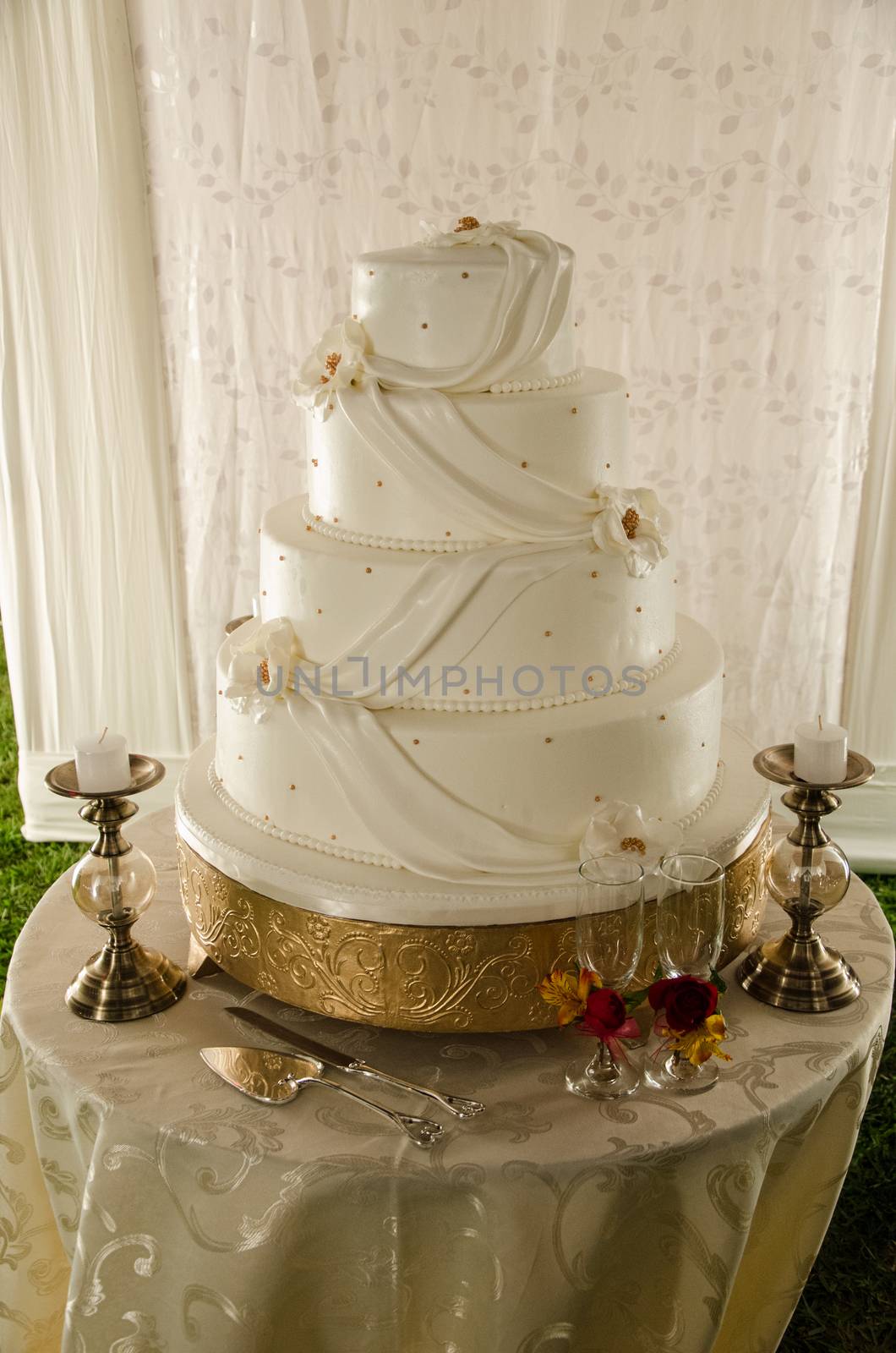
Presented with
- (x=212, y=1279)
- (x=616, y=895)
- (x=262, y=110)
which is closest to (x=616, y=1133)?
(x=616, y=895)

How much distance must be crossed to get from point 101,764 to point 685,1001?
42.5 inches

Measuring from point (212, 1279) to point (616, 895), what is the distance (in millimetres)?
859

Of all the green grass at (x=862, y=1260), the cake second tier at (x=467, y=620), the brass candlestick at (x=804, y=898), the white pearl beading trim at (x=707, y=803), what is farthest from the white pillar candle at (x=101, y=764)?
the green grass at (x=862, y=1260)

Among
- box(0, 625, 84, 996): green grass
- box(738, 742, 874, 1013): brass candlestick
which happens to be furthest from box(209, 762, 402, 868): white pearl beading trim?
box(0, 625, 84, 996): green grass

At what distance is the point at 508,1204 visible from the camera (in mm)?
1850

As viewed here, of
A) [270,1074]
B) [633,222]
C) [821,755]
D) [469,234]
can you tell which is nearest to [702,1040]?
[821,755]

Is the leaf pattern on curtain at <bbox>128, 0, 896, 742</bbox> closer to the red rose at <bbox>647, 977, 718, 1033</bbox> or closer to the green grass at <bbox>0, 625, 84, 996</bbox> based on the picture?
the green grass at <bbox>0, 625, 84, 996</bbox>

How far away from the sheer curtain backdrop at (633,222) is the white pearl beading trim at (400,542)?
5.65 feet

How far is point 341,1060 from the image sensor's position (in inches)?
82.6

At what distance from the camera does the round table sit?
1.86m

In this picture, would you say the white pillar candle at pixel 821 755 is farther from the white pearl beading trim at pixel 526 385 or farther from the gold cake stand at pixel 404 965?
the white pearl beading trim at pixel 526 385

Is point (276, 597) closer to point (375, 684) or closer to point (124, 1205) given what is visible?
point (375, 684)

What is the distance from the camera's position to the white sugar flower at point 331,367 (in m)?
2.17

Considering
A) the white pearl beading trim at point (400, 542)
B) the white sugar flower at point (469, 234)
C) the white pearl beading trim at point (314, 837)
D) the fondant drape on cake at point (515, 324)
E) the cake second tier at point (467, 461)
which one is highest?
the white sugar flower at point (469, 234)
